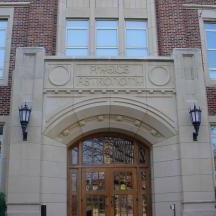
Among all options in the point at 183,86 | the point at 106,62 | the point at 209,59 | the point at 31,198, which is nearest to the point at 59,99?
the point at 106,62

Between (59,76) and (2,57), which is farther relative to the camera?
(2,57)

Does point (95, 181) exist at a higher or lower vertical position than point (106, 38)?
lower

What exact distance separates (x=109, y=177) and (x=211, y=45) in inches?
197

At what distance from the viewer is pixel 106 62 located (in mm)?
10781

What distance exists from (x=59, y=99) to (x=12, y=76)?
1.59 m

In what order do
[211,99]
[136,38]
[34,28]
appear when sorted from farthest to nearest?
[136,38] < [34,28] < [211,99]

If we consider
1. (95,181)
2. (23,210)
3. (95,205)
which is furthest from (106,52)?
(23,210)

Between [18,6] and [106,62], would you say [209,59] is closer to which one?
[106,62]

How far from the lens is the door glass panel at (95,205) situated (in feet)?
34.7

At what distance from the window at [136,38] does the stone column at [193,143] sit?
57.7 inches

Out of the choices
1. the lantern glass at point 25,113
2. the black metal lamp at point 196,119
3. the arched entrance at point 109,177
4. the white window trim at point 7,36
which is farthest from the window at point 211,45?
the white window trim at point 7,36

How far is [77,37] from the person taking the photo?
12109mm

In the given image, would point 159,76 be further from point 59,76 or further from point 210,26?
point 210,26

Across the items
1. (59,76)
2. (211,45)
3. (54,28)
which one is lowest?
(59,76)
